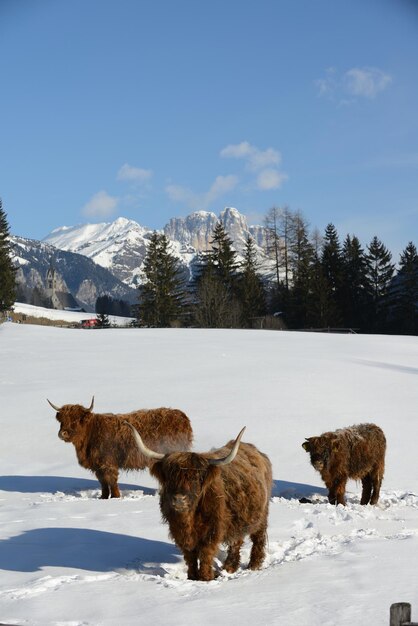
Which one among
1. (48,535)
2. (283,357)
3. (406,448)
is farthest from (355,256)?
(48,535)

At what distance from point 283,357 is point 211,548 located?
64.3 feet

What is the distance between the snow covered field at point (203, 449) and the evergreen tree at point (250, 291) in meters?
28.0

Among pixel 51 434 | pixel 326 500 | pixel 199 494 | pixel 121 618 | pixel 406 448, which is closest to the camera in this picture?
pixel 121 618

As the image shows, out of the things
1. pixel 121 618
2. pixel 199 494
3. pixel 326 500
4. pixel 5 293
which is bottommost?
pixel 326 500

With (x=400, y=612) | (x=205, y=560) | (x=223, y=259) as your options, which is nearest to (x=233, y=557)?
(x=205, y=560)

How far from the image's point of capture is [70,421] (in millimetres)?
10930

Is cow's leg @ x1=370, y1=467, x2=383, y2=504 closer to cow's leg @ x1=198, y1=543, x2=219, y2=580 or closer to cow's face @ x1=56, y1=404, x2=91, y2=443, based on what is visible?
cow's face @ x1=56, y1=404, x2=91, y2=443

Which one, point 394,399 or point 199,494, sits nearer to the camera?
point 199,494

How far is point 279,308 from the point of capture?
201 feet

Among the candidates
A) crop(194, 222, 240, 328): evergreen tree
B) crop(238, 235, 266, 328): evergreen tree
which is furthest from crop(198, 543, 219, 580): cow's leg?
crop(238, 235, 266, 328): evergreen tree

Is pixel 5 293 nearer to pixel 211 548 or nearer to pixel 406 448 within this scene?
pixel 406 448

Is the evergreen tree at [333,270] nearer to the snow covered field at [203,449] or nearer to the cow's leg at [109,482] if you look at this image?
the snow covered field at [203,449]

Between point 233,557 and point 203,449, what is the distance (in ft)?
23.8

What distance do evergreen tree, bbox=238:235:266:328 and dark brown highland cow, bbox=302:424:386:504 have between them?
46077 mm
